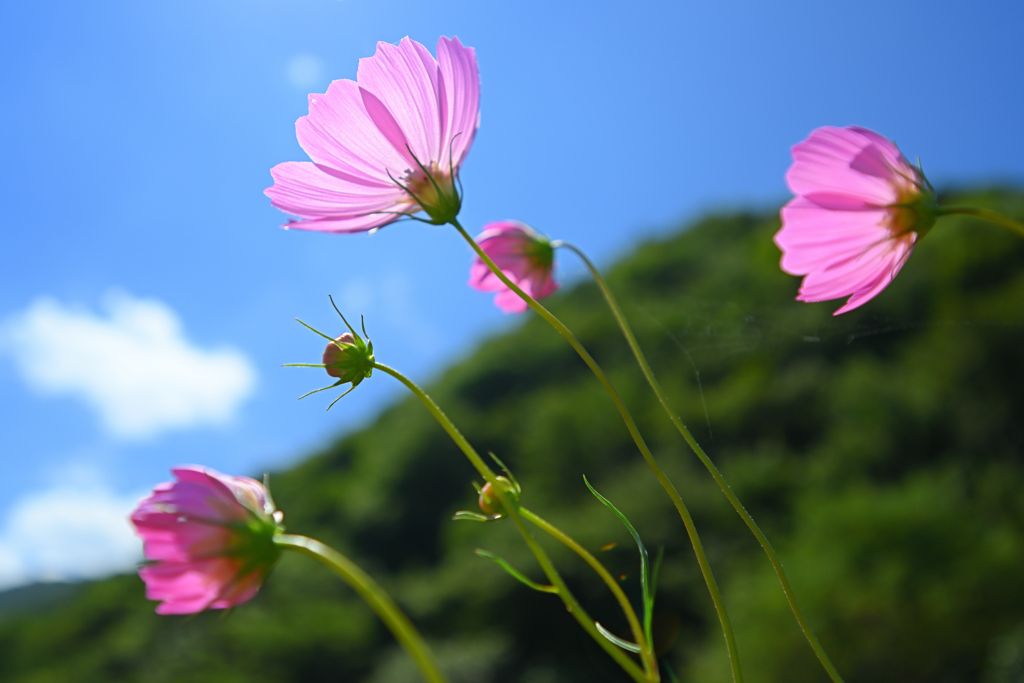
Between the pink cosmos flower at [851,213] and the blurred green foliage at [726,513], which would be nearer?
the pink cosmos flower at [851,213]

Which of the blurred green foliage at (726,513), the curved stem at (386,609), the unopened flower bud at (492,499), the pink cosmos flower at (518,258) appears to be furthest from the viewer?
the blurred green foliage at (726,513)

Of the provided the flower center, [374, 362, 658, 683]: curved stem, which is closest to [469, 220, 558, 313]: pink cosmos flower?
the flower center

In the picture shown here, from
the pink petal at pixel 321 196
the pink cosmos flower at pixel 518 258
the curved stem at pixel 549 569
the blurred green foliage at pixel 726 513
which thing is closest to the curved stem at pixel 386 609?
the curved stem at pixel 549 569

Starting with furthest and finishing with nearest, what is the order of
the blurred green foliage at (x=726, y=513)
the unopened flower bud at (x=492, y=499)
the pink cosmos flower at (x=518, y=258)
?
the blurred green foliage at (x=726, y=513)
the pink cosmos flower at (x=518, y=258)
the unopened flower bud at (x=492, y=499)

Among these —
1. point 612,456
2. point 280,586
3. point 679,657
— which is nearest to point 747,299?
point 612,456

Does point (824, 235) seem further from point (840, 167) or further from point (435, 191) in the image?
point (435, 191)

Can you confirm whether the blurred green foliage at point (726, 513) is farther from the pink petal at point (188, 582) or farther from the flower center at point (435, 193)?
the pink petal at point (188, 582)

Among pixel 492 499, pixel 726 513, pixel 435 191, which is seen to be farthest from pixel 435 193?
pixel 726 513

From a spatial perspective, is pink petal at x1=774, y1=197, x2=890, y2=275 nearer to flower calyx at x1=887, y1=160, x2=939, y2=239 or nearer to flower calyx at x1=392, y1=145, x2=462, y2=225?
flower calyx at x1=887, y1=160, x2=939, y2=239
